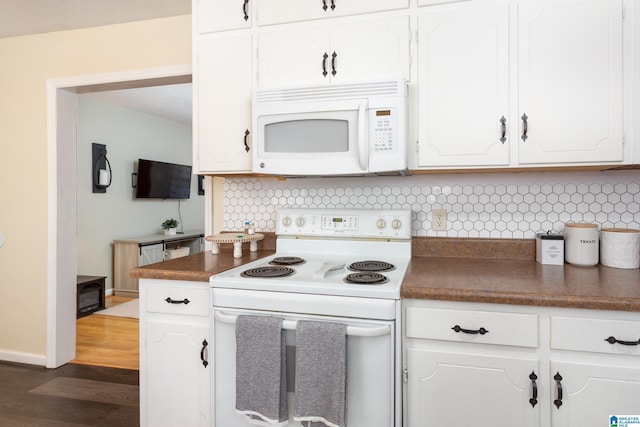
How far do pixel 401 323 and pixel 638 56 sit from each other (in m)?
1.44

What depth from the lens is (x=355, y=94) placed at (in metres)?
1.86

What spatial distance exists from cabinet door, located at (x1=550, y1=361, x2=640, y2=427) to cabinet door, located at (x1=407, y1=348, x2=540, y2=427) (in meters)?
0.08

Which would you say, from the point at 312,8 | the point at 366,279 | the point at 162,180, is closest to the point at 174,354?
the point at 366,279

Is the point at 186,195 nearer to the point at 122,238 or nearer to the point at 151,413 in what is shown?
the point at 122,238

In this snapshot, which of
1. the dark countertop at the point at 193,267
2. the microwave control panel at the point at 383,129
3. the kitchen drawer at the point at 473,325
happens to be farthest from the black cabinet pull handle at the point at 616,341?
the dark countertop at the point at 193,267

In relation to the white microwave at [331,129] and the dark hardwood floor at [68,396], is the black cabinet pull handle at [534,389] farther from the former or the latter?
the dark hardwood floor at [68,396]

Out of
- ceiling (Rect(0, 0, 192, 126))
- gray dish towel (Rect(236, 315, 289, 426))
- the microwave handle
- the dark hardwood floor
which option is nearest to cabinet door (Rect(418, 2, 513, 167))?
the microwave handle

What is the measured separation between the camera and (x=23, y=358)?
9.92 ft

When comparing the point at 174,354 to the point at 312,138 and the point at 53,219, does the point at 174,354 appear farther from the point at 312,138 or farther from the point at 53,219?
the point at 53,219

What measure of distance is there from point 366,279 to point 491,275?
1.76 feet

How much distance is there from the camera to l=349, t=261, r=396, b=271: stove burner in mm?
1822

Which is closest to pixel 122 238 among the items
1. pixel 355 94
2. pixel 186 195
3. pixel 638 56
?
pixel 186 195

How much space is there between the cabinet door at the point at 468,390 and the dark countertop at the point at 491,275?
0.23m

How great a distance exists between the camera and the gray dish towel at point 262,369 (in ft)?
5.12
